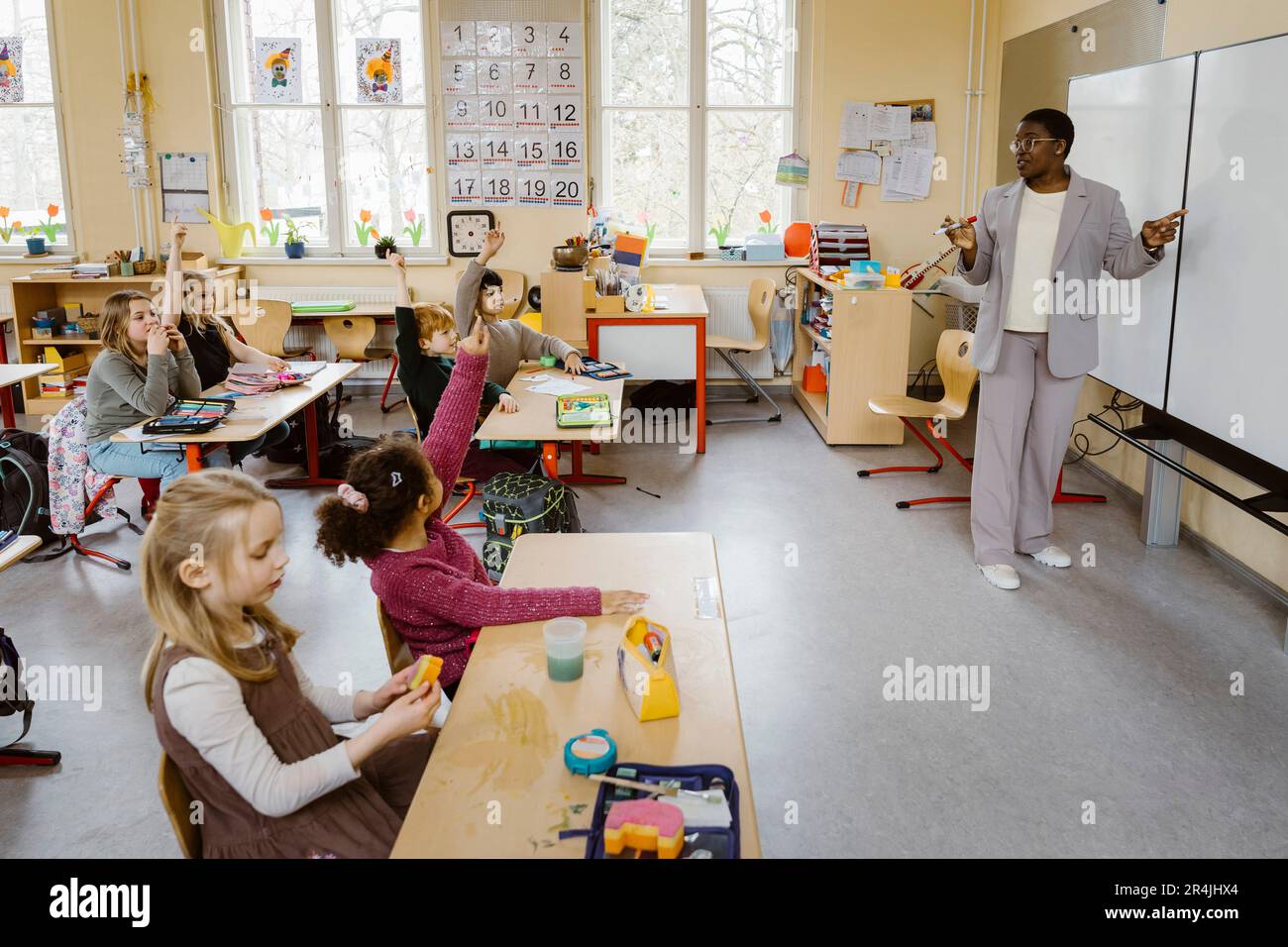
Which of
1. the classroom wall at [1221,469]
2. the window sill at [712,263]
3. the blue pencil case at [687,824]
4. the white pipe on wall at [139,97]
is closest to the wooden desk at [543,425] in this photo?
the classroom wall at [1221,469]

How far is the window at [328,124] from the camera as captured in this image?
23.4 feet

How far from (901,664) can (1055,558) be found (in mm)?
1199

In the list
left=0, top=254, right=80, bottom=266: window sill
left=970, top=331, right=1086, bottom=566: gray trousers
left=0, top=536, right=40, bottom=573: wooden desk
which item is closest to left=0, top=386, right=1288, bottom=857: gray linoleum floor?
left=970, top=331, right=1086, bottom=566: gray trousers

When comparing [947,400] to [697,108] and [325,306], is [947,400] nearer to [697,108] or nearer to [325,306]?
Answer: [697,108]

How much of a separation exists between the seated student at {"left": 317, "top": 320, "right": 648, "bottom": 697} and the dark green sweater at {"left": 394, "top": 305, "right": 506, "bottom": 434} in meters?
2.14

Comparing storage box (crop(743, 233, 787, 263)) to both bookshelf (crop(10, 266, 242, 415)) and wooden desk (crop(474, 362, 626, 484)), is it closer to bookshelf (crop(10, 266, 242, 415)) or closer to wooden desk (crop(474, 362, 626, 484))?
wooden desk (crop(474, 362, 626, 484))

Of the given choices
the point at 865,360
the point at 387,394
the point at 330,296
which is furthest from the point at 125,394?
the point at 865,360

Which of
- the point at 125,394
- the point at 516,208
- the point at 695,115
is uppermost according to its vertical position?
the point at 695,115

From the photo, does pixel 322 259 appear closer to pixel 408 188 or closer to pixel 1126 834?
pixel 408 188

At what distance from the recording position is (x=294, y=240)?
24.2ft

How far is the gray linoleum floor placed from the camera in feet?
8.86

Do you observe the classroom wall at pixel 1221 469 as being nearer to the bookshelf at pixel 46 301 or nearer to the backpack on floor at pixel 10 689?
the backpack on floor at pixel 10 689

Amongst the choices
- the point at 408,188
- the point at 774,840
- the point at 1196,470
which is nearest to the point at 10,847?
the point at 774,840
